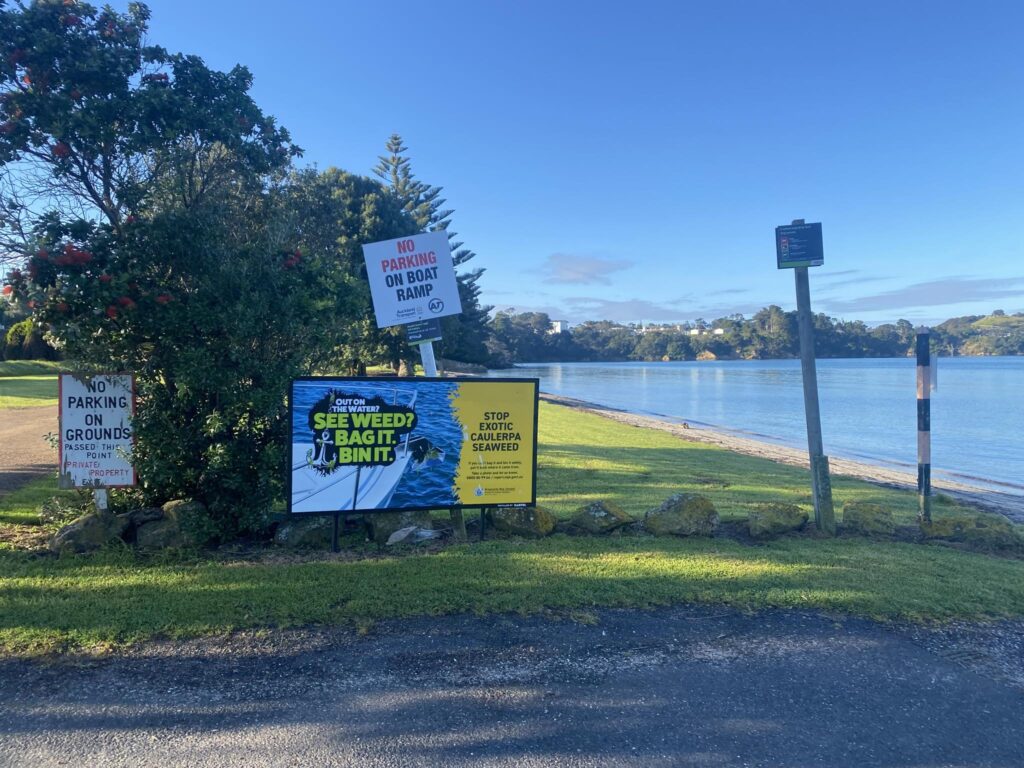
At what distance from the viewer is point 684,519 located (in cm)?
681

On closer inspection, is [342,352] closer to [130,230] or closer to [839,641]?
[130,230]

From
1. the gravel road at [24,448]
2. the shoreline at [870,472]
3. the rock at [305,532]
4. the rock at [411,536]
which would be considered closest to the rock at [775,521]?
the rock at [411,536]

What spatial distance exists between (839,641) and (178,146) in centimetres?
758

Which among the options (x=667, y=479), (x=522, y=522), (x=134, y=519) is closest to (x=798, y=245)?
(x=522, y=522)

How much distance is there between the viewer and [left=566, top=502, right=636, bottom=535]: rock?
6754mm

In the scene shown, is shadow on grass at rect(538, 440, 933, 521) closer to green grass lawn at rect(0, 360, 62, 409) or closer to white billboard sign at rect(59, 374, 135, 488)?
white billboard sign at rect(59, 374, 135, 488)

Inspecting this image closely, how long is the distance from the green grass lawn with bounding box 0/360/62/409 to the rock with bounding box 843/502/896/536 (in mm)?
7981

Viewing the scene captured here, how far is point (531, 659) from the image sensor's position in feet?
12.9

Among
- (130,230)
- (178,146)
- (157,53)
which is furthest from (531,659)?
(157,53)

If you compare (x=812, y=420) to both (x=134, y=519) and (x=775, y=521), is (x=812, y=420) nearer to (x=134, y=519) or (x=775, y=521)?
(x=775, y=521)

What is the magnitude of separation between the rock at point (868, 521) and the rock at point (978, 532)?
36 cm

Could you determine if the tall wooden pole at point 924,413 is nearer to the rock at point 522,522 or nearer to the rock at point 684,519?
the rock at point 684,519

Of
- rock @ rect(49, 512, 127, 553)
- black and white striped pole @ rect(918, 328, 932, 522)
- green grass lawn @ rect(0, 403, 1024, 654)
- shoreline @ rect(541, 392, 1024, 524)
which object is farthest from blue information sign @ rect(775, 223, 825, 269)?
rock @ rect(49, 512, 127, 553)

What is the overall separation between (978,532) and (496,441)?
4.92 metres
